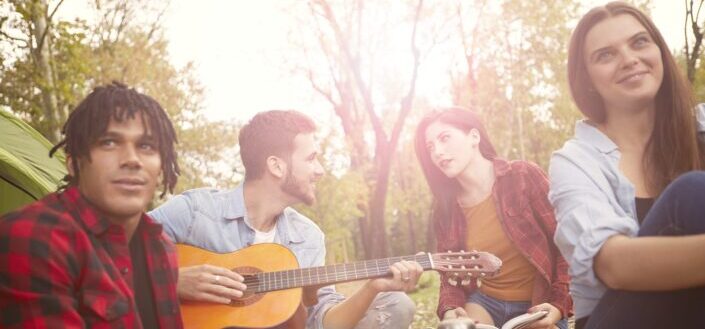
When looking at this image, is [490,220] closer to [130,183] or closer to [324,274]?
[324,274]

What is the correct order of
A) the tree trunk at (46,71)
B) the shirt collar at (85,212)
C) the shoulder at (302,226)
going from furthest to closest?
the tree trunk at (46,71)
the shoulder at (302,226)
the shirt collar at (85,212)

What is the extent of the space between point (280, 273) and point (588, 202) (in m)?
1.27

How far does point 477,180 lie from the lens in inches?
100

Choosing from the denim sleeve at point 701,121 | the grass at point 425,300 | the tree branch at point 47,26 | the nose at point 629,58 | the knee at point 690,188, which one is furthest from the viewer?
the tree branch at point 47,26

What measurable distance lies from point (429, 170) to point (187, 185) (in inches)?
336

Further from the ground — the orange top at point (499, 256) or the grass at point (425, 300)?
the orange top at point (499, 256)

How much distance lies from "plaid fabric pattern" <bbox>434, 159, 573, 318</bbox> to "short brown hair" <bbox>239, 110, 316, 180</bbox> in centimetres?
89

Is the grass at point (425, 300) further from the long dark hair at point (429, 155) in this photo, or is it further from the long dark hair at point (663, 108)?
the long dark hair at point (663, 108)

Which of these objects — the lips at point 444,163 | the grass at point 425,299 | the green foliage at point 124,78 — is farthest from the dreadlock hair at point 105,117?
the green foliage at point 124,78

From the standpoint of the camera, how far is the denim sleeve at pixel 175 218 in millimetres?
2428

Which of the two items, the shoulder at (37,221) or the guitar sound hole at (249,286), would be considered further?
the guitar sound hole at (249,286)

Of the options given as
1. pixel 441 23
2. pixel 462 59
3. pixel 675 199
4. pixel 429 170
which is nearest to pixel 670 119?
pixel 675 199

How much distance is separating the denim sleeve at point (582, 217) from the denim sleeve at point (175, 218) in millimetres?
1556

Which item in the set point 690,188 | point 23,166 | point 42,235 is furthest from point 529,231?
point 23,166
